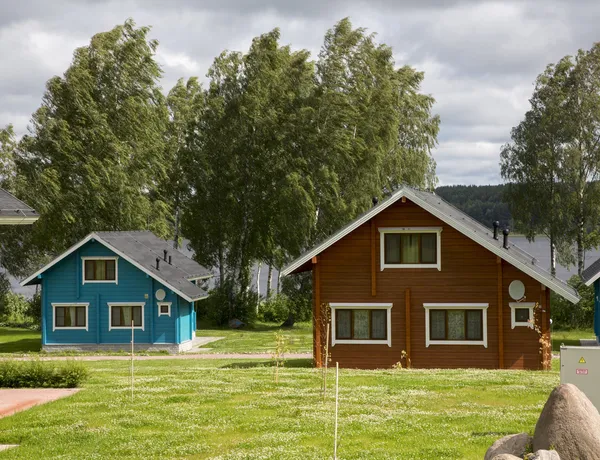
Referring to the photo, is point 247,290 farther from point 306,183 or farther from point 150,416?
point 150,416

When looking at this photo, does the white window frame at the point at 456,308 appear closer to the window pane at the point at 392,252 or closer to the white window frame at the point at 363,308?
the white window frame at the point at 363,308

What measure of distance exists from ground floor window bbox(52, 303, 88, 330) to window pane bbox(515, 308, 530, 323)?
24122 mm

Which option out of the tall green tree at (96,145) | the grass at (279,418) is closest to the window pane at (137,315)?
the tall green tree at (96,145)

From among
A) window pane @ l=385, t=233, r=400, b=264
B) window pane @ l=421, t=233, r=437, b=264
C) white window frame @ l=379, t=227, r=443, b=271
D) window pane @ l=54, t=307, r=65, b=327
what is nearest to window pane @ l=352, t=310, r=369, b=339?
white window frame @ l=379, t=227, r=443, b=271

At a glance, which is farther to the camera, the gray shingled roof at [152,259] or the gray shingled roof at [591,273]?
the gray shingled roof at [152,259]

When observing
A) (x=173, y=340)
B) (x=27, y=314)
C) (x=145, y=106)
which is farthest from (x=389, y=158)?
(x=27, y=314)

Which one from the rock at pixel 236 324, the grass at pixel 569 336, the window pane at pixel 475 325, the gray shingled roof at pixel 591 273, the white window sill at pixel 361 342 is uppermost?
the gray shingled roof at pixel 591 273

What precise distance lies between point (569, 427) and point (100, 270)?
37204 millimetres

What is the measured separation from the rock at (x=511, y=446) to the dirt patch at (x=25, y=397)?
41.6 ft

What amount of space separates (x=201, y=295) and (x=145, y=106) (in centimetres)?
1744

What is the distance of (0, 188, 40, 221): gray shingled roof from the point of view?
65.3 feet

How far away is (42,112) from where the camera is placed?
194 ft

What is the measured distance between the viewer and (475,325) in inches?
1312

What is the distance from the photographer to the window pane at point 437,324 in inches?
1316
